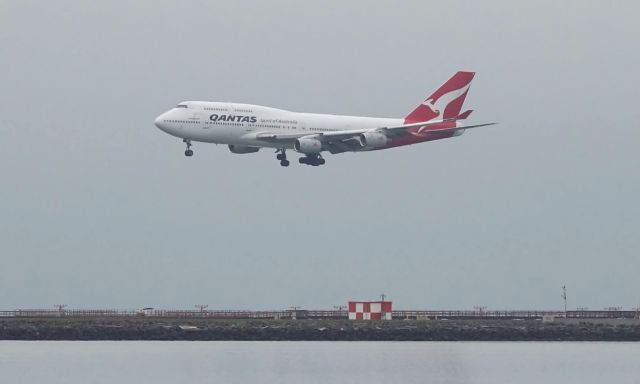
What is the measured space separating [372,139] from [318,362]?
3582 cm

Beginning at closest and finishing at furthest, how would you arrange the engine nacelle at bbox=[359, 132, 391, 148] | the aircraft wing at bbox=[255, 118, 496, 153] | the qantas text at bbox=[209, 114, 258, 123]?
the qantas text at bbox=[209, 114, 258, 123]
the aircraft wing at bbox=[255, 118, 496, 153]
the engine nacelle at bbox=[359, 132, 391, 148]

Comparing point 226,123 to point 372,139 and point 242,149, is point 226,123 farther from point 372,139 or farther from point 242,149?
point 372,139

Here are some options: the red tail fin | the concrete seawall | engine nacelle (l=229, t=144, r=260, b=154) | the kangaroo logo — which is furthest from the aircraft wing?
the concrete seawall

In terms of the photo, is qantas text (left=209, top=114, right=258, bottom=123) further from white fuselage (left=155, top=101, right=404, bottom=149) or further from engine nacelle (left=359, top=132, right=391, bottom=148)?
engine nacelle (left=359, top=132, right=391, bottom=148)

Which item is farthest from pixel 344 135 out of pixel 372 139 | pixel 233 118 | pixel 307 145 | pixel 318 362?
pixel 318 362

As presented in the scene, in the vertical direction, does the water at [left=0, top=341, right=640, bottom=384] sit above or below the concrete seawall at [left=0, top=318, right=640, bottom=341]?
below

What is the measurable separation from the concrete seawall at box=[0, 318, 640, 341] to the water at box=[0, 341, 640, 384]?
91cm

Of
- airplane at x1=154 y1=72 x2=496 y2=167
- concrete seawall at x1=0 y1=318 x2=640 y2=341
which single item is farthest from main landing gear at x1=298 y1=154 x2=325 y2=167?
concrete seawall at x1=0 y1=318 x2=640 y2=341

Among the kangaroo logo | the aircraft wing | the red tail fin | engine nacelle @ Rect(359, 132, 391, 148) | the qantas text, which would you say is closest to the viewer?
the qantas text

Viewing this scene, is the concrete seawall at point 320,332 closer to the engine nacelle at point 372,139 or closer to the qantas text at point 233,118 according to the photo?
the qantas text at point 233,118

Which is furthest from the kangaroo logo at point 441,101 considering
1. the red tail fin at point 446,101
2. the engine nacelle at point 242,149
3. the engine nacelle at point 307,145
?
the engine nacelle at point 242,149

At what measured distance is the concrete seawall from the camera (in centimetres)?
13675

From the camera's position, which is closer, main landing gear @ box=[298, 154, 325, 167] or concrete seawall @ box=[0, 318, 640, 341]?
concrete seawall @ box=[0, 318, 640, 341]

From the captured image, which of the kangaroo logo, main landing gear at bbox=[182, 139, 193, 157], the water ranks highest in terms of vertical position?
the kangaroo logo
